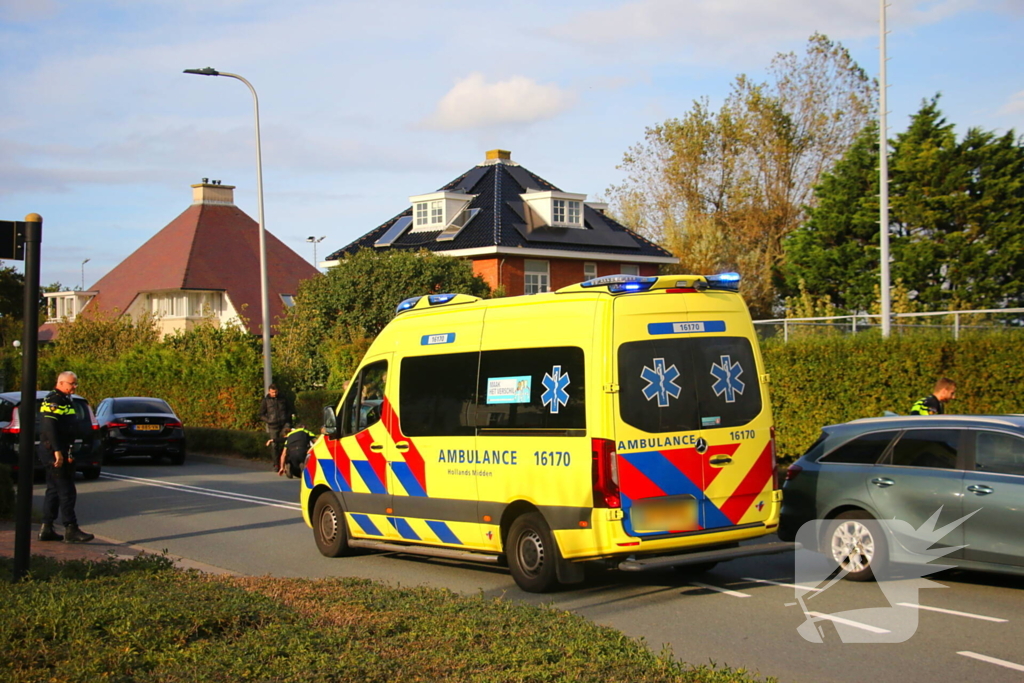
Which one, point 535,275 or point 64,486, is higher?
point 535,275

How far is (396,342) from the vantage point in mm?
10680

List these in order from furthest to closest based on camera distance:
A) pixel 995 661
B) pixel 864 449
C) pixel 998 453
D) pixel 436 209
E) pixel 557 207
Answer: pixel 557 207
pixel 436 209
pixel 864 449
pixel 998 453
pixel 995 661

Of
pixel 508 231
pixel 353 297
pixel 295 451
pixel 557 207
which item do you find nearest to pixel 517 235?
pixel 508 231

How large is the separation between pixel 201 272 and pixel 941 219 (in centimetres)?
4214

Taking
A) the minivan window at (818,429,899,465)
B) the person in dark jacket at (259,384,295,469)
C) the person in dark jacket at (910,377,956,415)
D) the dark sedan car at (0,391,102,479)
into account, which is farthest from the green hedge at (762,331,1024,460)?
the dark sedan car at (0,391,102,479)

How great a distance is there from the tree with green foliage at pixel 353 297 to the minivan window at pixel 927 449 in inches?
997

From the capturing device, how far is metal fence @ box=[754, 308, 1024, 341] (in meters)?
17.6

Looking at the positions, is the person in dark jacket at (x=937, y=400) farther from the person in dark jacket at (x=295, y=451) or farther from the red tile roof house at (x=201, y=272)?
the red tile roof house at (x=201, y=272)

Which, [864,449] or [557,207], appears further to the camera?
[557,207]

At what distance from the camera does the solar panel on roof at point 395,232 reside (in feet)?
158

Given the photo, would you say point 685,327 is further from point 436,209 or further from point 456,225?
point 436,209

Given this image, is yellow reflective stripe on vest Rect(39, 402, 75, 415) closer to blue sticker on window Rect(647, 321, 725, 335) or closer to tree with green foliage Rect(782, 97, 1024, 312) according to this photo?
blue sticker on window Rect(647, 321, 725, 335)

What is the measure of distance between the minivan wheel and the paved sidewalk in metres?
5.69

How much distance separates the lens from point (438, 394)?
995 centimetres
